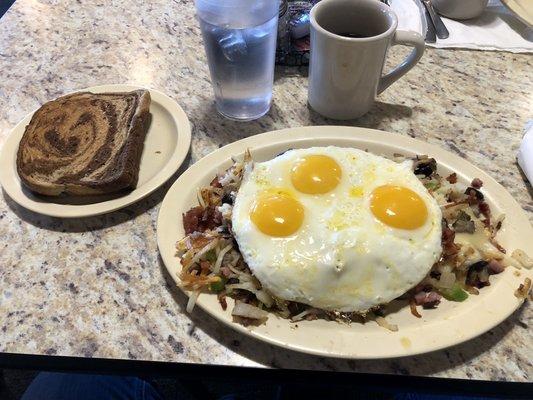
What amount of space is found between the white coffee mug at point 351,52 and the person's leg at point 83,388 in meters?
0.97

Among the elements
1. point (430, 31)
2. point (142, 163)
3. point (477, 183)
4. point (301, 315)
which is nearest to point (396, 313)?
point (301, 315)

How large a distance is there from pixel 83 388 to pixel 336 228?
0.87 metres

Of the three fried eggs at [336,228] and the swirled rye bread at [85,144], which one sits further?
the swirled rye bread at [85,144]

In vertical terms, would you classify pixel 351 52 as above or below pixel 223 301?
above

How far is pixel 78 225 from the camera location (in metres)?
1.11

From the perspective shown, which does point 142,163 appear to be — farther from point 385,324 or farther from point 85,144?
point 385,324

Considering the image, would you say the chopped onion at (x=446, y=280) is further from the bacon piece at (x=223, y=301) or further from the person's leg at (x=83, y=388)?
the person's leg at (x=83, y=388)

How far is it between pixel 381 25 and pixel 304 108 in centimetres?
32

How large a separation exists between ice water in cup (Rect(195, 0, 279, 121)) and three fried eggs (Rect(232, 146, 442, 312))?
360 mm

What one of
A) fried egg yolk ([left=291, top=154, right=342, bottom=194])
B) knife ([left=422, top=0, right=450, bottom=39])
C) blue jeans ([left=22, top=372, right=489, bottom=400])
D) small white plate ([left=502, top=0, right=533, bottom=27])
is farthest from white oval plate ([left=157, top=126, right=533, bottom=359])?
small white plate ([left=502, top=0, right=533, bottom=27])

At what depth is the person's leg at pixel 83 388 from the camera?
1234 mm

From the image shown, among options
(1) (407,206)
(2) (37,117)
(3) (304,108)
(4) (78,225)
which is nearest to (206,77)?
(3) (304,108)

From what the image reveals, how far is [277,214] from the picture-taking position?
2.98ft

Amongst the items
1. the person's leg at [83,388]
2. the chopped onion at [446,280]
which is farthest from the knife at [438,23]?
the person's leg at [83,388]
